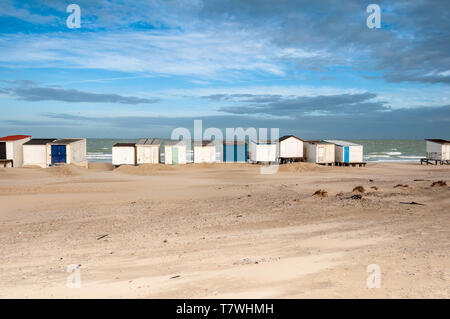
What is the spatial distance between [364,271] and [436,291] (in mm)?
999

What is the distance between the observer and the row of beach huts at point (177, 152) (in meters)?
32.9

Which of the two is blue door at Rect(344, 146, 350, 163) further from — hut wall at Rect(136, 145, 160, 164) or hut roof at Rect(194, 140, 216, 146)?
hut wall at Rect(136, 145, 160, 164)

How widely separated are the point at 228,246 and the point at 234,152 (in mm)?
30753

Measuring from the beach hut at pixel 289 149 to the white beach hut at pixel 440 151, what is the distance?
725 inches

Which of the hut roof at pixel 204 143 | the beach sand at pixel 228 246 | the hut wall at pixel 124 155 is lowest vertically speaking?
the beach sand at pixel 228 246

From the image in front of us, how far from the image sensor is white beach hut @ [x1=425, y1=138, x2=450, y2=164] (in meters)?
43.0

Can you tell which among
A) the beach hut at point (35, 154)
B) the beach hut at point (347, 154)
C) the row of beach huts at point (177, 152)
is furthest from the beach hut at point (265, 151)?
the beach hut at point (35, 154)

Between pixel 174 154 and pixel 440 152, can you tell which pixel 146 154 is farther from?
pixel 440 152

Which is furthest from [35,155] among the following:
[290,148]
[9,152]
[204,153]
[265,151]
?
[290,148]

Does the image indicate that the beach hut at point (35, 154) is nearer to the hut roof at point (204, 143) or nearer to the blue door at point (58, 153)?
the blue door at point (58, 153)

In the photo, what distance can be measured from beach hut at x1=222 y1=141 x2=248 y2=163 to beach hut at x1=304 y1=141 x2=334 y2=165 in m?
7.32

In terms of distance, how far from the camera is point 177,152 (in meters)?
35.8
